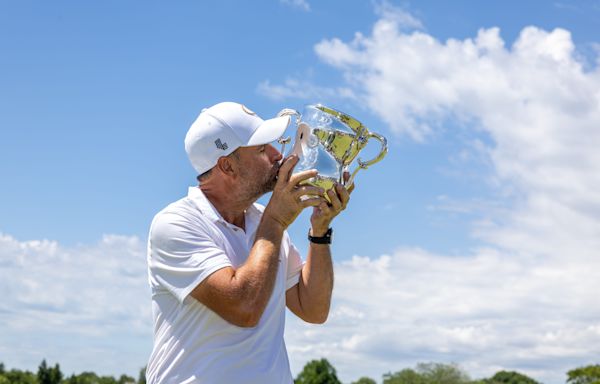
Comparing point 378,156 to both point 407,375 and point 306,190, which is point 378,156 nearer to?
point 306,190

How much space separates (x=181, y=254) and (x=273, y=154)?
0.84 m

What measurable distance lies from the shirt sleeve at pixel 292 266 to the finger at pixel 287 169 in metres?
0.88

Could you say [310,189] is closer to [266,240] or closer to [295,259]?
[266,240]

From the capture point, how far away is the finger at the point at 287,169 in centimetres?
519

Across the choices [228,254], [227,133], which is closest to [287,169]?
[227,133]

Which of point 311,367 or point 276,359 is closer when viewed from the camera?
point 276,359

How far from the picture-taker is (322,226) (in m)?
5.72

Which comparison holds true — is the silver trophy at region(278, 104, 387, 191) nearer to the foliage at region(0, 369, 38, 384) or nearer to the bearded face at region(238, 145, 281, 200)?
the bearded face at region(238, 145, 281, 200)

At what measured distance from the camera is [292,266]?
603cm

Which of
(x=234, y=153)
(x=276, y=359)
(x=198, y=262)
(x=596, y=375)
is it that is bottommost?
(x=276, y=359)

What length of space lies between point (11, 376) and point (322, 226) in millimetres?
110742

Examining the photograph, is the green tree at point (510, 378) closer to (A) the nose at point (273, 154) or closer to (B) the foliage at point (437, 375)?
(B) the foliage at point (437, 375)

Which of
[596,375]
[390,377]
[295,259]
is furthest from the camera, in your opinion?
[390,377]

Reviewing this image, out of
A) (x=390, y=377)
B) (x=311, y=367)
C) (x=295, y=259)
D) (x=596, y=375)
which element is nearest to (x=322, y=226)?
(x=295, y=259)
